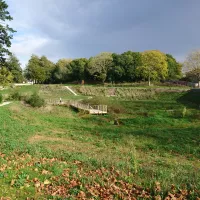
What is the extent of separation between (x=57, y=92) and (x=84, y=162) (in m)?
40.3

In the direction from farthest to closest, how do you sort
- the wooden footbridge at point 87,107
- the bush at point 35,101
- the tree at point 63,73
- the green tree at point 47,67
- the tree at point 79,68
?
the green tree at point 47,67 < the tree at point 63,73 < the tree at point 79,68 < the wooden footbridge at point 87,107 < the bush at point 35,101

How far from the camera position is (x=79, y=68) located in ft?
244

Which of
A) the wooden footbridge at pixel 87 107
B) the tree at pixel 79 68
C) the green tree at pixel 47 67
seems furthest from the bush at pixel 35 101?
the green tree at pixel 47 67

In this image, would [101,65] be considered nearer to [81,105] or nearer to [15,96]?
[81,105]

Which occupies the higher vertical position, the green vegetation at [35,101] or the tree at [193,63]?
the tree at [193,63]

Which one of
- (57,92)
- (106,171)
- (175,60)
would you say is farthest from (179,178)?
(175,60)

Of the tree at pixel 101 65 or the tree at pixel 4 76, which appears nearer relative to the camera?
the tree at pixel 4 76

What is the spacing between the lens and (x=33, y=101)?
2583cm

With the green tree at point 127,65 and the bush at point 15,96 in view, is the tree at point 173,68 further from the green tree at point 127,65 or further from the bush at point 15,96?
the bush at point 15,96

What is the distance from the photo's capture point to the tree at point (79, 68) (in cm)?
7306

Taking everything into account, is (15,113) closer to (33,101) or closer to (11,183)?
(33,101)


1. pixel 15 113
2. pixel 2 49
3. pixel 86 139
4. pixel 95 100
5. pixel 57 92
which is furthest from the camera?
pixel 57 92

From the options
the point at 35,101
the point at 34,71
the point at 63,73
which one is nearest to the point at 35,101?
the point at 35,101

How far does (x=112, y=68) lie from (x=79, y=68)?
15.7 m
